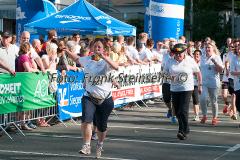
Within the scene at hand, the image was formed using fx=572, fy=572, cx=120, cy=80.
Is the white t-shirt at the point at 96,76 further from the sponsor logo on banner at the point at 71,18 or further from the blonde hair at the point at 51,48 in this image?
the sponsor logo on banner at the point at 71,18

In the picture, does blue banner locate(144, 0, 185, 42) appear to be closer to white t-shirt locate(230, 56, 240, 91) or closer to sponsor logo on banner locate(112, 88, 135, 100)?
sponsor logo on banner locate(112, 88, 135, 100)

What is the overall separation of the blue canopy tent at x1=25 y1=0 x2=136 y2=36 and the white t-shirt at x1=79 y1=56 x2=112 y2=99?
7.70m

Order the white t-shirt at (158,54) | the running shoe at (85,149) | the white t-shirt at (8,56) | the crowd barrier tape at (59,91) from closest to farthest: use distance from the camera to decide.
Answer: the running shoe at (85,149) < the crowd barrier tape at (59,91) < the white t-shirt at (8,56) < the white t-shirt at (158,54)

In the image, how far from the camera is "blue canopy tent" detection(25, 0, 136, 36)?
16.8 meters

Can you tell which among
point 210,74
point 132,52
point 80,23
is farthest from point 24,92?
point 80,23

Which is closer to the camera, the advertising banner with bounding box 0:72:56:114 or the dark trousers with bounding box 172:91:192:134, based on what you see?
the advertising banner with bounding box 0:72:56:114

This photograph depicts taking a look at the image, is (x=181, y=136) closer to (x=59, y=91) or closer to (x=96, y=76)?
(x=96, y=76)

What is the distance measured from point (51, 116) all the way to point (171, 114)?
10.3ft

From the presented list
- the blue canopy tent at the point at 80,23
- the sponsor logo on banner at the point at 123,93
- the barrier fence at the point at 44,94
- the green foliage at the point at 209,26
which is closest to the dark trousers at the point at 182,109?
the barrier fence at the point at 44,94

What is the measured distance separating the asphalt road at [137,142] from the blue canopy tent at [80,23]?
4409 mm

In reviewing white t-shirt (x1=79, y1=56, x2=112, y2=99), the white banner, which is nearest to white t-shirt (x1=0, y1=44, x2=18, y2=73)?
white t-shirt (x1=79, y1=56, x2=112, y2=99)

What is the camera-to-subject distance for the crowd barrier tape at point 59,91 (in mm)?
10602

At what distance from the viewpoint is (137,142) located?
34.2ft

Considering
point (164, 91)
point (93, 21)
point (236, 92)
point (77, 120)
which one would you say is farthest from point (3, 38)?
point (93, 21)
